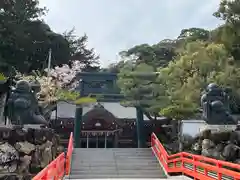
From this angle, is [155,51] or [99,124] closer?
[99,124]

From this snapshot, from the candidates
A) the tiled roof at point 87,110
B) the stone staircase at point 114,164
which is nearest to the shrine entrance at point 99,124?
the tiled roof at point 87,110

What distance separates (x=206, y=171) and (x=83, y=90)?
2092 centimetres

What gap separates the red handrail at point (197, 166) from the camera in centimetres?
970

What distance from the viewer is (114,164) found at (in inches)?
672

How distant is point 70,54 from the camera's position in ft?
117

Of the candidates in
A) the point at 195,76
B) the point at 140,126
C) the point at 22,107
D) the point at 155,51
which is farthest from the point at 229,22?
the point at 155,51

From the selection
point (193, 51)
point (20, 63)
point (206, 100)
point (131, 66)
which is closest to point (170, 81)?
point (193, 51)

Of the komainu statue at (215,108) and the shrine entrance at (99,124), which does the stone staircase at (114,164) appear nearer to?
the komainu statue at (215,108)

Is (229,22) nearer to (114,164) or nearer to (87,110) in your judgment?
(114,164)

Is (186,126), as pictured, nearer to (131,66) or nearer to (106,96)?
(131,66)

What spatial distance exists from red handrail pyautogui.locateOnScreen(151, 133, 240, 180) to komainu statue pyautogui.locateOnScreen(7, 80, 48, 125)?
19.3ft

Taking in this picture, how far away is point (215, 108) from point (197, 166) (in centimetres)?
248

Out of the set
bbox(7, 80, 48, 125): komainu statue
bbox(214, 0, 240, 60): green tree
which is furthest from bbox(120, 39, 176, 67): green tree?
bbox(7, 80, 48, 125): komainu statue

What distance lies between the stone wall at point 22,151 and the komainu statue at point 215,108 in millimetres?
6786
